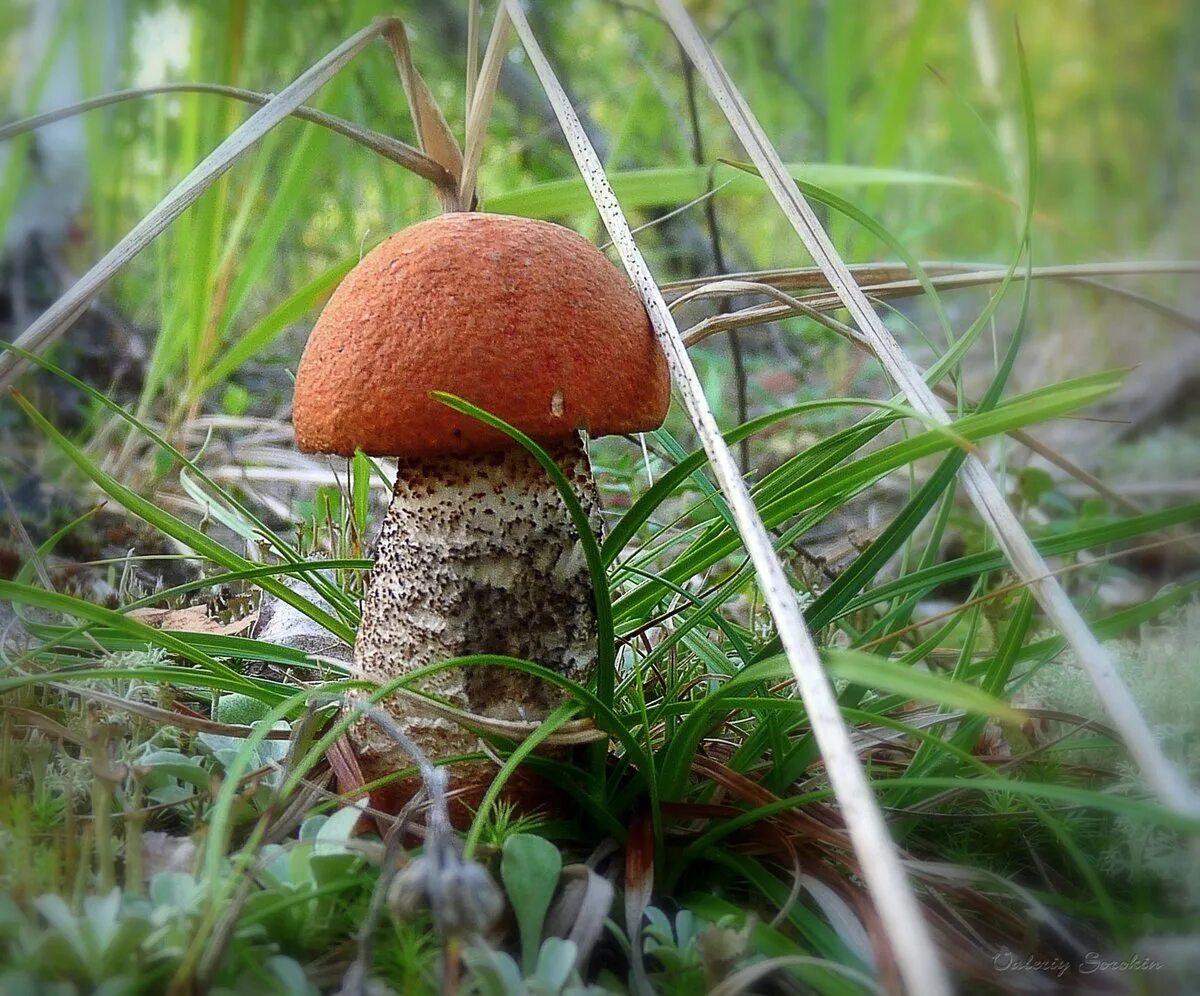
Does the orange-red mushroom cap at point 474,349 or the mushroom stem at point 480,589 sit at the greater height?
the orange-red mushroom cap at point 474,349

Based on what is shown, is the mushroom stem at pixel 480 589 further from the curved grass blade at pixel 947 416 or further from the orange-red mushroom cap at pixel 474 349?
the curved grass blade at pixel 947 416

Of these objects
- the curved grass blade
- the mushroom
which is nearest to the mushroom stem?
the mushroom

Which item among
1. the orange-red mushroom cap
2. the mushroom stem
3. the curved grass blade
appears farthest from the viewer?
the mushroom stem

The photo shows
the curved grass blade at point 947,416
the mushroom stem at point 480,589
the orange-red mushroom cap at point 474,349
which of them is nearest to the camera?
Result: the curved grass blade at point 947,416

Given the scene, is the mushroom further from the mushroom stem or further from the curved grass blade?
the curved grass blade

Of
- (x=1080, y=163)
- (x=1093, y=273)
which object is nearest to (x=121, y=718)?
(x=1093, y=273)

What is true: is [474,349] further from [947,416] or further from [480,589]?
[947,416]

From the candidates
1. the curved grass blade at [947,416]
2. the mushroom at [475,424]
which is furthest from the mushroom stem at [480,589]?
the curved grass blade at [947,416]

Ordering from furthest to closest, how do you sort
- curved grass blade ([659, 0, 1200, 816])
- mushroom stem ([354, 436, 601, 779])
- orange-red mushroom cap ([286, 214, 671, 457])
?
mushroom stem ([354, 436, 601, 779]) < orange-red mushroom cap ([286, 214, 671, 457]) < curved grass blade ([659, 0, 1200, 816])

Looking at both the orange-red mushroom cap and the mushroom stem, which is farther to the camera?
the mushroom stem
